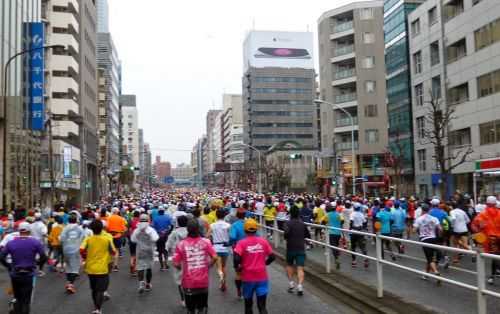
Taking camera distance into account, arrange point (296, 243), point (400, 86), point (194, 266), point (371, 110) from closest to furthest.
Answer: point (194, 266)
point (296, 243)
point (400, 86)
point (371, 110)

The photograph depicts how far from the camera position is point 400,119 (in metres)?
56.4

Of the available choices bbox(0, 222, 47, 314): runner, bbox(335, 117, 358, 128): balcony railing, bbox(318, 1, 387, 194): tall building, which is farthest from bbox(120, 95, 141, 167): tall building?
bbox(0, 222, 47, 314): runner

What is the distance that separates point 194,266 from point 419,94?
45136 millimetres

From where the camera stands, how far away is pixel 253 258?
7.83m

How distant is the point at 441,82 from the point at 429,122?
381 centimetres

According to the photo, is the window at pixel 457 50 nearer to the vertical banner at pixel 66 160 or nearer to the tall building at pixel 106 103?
the vertical banner at pixel 66 160

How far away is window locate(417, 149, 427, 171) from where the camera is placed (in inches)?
1948

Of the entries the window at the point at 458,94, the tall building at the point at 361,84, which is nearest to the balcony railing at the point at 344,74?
the tall building at the point at 361,84

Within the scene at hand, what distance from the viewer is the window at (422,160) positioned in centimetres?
4948

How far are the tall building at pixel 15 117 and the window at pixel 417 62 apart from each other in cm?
3196

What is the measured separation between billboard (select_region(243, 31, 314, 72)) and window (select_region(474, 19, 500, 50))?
3994 inches

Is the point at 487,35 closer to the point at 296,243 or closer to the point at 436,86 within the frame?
the point at 436,86

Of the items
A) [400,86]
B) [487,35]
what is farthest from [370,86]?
[487,35]

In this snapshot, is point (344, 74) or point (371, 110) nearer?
point (371, 110)
